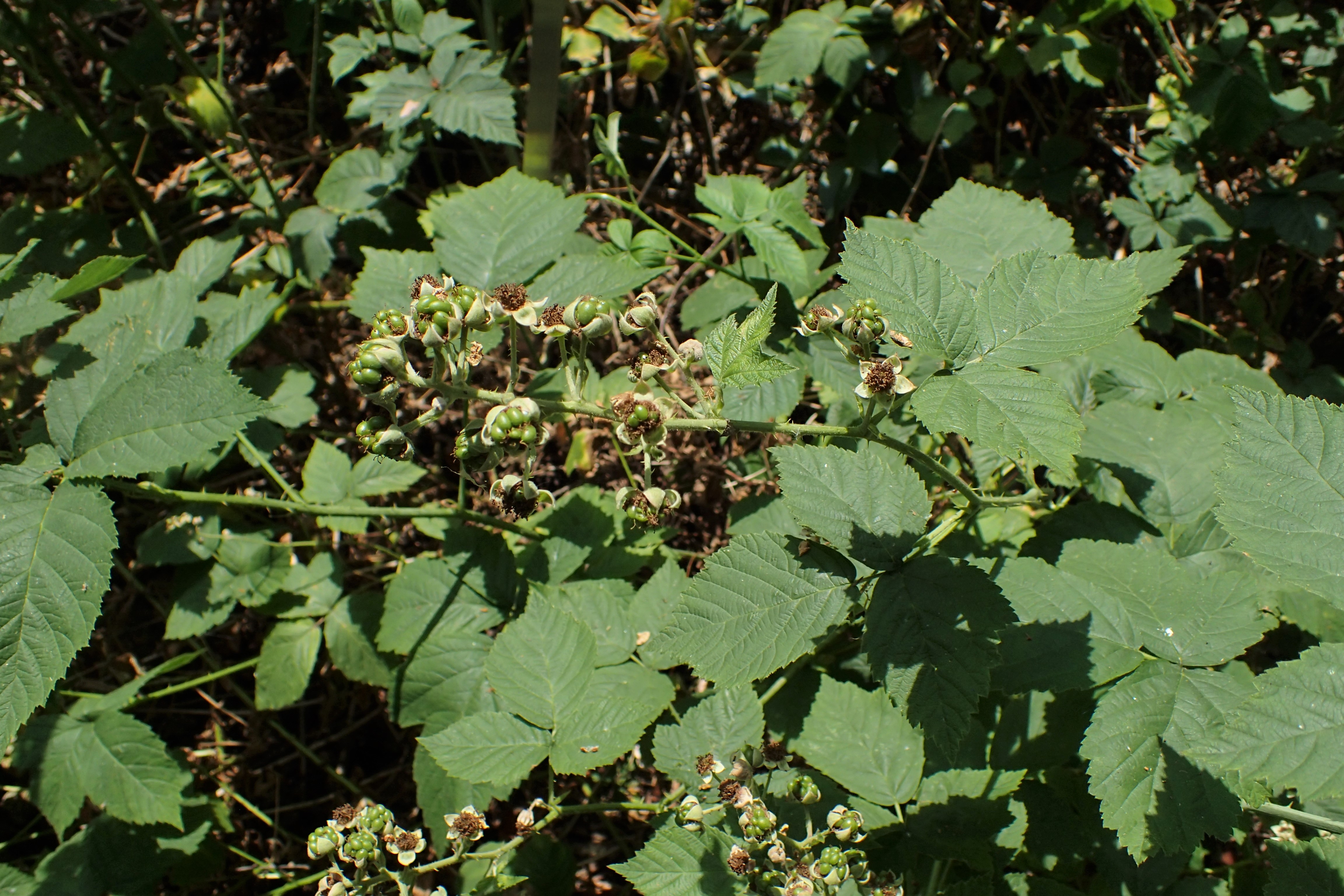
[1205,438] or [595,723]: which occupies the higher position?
[1205,438]

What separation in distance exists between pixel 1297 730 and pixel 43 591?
2.25 m

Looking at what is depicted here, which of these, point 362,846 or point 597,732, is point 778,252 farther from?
point 362,846

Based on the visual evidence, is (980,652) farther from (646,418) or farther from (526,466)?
(526,466)

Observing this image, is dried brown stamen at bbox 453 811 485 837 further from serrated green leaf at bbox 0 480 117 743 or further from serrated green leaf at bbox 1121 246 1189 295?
serrated green leaf at bbox 1121 246 1189 295

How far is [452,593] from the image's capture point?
234cm

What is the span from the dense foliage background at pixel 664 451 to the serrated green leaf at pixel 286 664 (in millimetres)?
13

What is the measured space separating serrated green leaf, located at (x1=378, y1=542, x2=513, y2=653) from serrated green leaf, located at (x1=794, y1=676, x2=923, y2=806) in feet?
2.86

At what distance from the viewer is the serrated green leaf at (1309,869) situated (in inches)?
66.6

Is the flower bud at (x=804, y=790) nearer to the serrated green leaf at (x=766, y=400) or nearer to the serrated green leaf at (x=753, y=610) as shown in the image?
the serrated green leaf at (x=753, y=610)

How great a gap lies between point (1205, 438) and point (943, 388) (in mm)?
1019

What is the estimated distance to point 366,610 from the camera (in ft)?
8.25

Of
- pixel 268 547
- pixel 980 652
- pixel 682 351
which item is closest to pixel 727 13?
pixel 682 351

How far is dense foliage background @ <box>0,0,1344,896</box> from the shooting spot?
1660 mm

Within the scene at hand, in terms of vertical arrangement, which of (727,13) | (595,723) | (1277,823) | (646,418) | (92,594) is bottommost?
(1277,823)
